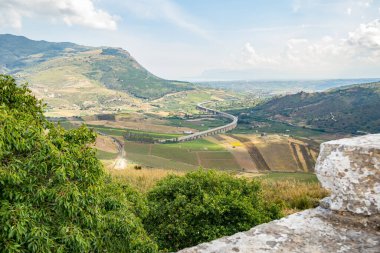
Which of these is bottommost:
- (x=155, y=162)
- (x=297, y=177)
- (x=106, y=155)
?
(x=106, y=155)

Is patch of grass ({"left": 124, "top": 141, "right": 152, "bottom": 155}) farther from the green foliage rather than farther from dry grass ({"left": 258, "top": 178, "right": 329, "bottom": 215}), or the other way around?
the green foliage

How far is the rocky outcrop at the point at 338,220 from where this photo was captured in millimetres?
3961

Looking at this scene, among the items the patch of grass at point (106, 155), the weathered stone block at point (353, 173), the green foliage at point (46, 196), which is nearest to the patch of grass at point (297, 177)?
the green foliage at point (46, 196)

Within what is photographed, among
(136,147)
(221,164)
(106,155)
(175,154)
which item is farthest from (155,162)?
(136,147)

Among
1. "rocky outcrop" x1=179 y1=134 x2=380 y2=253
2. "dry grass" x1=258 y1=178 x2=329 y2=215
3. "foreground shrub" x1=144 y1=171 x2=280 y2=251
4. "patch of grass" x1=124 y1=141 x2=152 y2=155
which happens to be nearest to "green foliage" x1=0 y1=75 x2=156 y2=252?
"rocky outcrop" x1=179 y1=134 x2=380 y2=253

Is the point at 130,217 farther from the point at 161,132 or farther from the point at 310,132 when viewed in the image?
the point at 310,132

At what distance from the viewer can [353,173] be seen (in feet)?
14.1

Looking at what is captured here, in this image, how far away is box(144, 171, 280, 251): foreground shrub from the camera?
42.8 ft

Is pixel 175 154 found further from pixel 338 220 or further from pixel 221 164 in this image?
pixel 338 220

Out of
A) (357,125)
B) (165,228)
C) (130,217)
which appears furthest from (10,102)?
(357,125)

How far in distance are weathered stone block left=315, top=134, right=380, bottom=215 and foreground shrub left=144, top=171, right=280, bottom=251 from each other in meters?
8.67

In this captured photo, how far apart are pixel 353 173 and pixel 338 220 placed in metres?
0.71

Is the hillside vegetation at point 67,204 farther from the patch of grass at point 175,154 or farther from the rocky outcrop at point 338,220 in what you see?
the patch of grass at point 175,154

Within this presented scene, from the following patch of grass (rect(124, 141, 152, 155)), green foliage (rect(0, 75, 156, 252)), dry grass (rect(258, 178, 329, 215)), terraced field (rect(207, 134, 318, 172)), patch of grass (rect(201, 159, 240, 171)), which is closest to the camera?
green foliage (rect(0, 75, 156, 252))
